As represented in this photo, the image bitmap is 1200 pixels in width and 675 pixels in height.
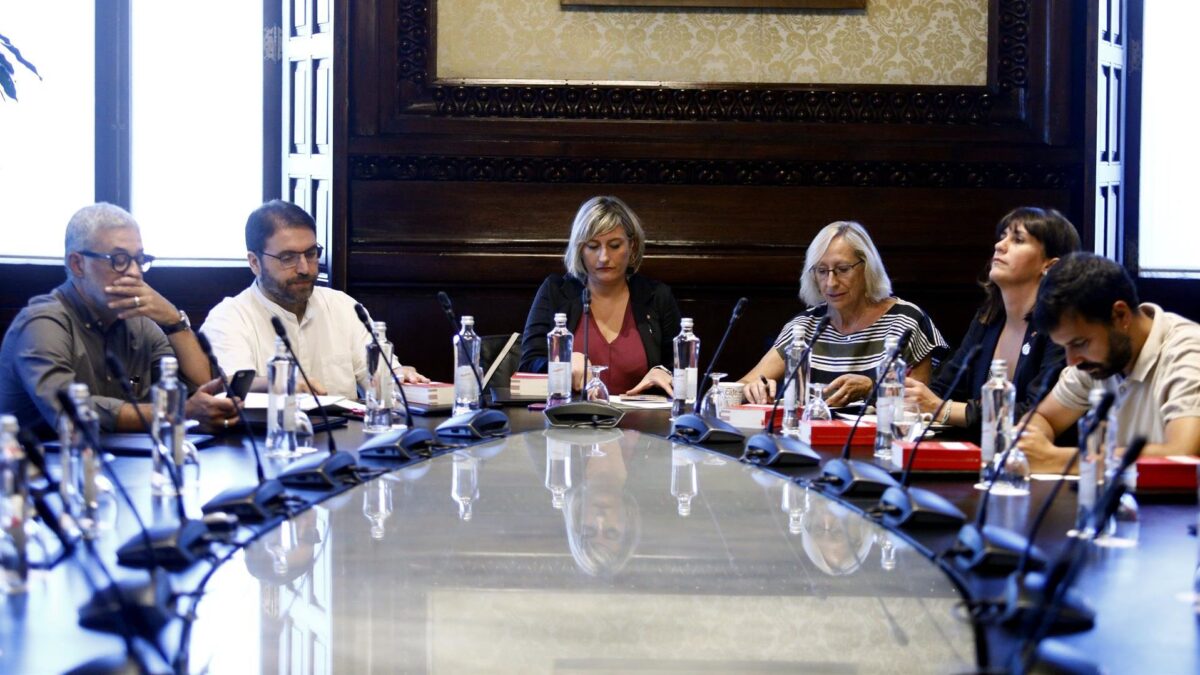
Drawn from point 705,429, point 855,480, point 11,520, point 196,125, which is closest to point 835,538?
point 855,480

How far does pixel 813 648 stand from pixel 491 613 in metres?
0.40

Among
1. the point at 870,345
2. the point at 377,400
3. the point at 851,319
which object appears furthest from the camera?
the point at 851,319

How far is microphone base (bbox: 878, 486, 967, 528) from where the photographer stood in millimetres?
2078

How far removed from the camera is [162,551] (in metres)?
1.73

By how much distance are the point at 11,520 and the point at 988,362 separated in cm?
273

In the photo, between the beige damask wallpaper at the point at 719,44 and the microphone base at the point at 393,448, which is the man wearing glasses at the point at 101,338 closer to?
the microphone base at the point at 393,448

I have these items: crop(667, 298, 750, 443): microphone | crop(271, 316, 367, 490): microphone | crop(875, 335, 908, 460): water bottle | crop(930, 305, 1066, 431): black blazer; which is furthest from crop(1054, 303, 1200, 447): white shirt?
crop(271, 316, 367, 490): microphone

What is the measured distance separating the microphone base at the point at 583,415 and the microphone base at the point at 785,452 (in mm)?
660

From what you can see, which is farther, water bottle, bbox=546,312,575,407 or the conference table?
water bottle, bbox=546,312,575,407

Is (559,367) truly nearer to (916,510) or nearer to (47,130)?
(916,510)

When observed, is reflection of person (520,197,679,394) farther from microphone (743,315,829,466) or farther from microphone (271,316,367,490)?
microphone (271,316,367,490)

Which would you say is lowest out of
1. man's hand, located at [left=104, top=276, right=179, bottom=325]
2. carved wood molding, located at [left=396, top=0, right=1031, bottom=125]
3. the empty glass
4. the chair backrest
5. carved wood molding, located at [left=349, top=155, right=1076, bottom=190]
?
the empty glass

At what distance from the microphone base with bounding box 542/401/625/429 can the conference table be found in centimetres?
81

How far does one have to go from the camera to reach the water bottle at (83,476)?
6.22 ft
